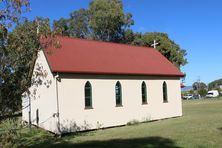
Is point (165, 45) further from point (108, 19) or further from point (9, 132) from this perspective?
point (9, 132)

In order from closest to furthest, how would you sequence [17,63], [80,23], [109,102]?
1. [17,63]
2. [109,102]
3. [80,23]

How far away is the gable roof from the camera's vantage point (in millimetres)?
21016

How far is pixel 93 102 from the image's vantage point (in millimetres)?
21578

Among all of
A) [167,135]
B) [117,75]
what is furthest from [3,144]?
[117,75]

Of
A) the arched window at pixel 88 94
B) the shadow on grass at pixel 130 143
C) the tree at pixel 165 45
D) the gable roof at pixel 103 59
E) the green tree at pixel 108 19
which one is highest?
the green tree at pixel 108 19

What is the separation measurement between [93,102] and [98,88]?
1.07m

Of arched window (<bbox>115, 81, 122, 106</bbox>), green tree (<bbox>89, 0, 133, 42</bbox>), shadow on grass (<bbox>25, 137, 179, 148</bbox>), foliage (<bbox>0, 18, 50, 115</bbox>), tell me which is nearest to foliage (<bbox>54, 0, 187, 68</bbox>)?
green tree (<bbox>89, 0, 133, 42</bbox>)

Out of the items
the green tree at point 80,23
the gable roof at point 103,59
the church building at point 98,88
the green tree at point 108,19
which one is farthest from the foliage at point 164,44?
the church building at point 98,88

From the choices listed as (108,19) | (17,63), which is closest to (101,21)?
(108,19)

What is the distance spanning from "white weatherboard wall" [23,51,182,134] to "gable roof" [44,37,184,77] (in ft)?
1.67

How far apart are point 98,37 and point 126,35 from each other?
16.6ft

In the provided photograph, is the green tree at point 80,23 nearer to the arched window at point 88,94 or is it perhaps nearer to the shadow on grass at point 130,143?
the arched window at point 88,94

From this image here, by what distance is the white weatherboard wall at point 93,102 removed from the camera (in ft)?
65.9

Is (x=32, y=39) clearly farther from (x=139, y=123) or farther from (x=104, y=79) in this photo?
(x=139, y=123)
